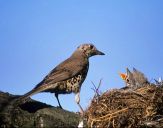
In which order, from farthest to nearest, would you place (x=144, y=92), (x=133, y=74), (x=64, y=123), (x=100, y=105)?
(x=133, y=74)
(x=144, y=92)
(x=100, y=105)
(x=64, y=123)

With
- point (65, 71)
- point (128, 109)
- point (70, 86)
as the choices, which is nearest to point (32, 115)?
point (128, 109)

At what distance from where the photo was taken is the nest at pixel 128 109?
7.21 m

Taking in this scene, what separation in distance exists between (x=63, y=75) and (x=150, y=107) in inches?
90.7

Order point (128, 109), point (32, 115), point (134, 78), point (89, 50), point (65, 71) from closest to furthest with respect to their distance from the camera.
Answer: point (32, 115) → point (128, 109) → point (65, 71) → point (89, 50) → point (134, 78)

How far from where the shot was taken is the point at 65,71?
9156 mm

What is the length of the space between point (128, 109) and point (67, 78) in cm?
198

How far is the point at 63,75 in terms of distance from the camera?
8922mm

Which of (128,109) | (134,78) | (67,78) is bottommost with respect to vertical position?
(128,109)

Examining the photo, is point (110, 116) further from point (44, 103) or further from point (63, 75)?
point (63, 75)

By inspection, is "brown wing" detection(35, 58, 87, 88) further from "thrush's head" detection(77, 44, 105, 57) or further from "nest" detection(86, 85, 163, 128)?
"nest" detection(86, 85, 163, 128)

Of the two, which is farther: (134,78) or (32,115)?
(134,78)

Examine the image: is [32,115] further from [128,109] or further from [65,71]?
[65,71]

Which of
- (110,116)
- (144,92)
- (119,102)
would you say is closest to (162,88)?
(144,92)

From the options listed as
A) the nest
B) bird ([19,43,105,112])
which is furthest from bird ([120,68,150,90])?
the nest
